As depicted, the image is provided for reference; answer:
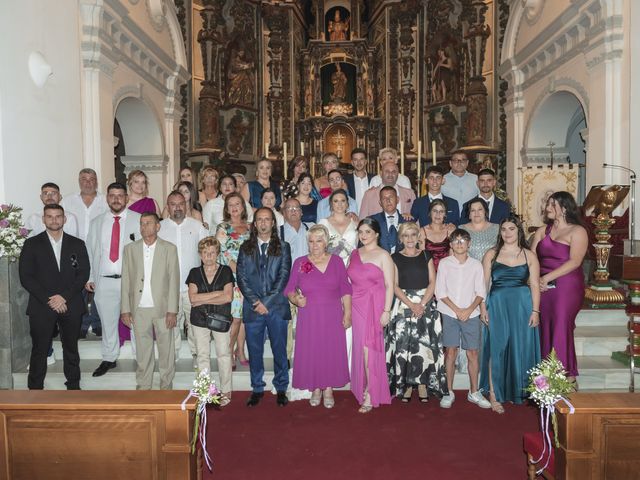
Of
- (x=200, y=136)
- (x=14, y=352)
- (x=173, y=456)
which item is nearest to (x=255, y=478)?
(x=173, y=456)

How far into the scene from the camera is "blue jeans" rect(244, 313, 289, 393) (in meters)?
4.87

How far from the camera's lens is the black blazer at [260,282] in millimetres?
4820

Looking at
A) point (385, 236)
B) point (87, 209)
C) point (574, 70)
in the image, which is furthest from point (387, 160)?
point (574, 70)

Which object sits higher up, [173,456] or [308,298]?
[308,298]

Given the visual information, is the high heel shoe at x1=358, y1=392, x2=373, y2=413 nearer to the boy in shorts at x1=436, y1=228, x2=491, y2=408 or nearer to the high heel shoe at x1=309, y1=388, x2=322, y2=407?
the high heel shoe at x1=309, y1=388, x2=322, y2=407

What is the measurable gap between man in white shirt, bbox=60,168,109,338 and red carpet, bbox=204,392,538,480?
2033mm

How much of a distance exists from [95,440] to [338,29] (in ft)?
59.2

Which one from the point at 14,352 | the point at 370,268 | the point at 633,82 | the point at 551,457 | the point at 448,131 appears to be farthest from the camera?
the point at 448,131

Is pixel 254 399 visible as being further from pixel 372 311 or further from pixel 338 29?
pixel 338 29

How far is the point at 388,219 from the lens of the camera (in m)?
5.42

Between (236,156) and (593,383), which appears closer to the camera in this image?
(593,383)

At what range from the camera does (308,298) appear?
477 cm

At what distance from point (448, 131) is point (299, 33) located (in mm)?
6649

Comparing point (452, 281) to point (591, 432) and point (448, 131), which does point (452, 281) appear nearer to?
point (591, 432)
